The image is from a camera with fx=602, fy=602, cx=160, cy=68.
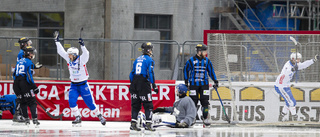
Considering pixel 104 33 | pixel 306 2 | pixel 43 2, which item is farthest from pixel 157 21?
pixel 306 2

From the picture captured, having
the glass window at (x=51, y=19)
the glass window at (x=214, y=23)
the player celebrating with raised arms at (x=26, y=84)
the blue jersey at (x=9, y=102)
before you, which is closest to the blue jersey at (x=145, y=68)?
the player celebrating with raised arms at (x=26, y=84)

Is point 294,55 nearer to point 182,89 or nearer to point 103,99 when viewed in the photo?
point 182,89

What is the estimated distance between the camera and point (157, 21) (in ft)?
88.5

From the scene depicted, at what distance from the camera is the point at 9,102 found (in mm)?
17188

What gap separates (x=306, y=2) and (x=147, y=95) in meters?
17.1

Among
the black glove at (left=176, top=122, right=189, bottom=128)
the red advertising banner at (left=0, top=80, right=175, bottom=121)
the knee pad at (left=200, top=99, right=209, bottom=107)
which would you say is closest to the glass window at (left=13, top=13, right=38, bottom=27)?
the red advertising banner at (left=0, top=80, right=175, bottom=121)

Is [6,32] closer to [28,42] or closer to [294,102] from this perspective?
[28,42]

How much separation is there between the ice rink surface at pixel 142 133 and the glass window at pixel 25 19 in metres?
11.5

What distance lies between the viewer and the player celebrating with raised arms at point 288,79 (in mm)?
15820

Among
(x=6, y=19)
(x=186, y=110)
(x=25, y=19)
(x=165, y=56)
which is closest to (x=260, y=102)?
(x=186, y=110)

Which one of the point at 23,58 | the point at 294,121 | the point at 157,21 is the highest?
the point at 157,21

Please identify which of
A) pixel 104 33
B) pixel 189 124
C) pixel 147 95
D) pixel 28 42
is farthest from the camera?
pixel 104 33

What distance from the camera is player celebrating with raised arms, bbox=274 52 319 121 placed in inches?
623

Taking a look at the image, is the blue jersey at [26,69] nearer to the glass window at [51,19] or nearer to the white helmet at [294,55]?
the white helmet at [294,55]
